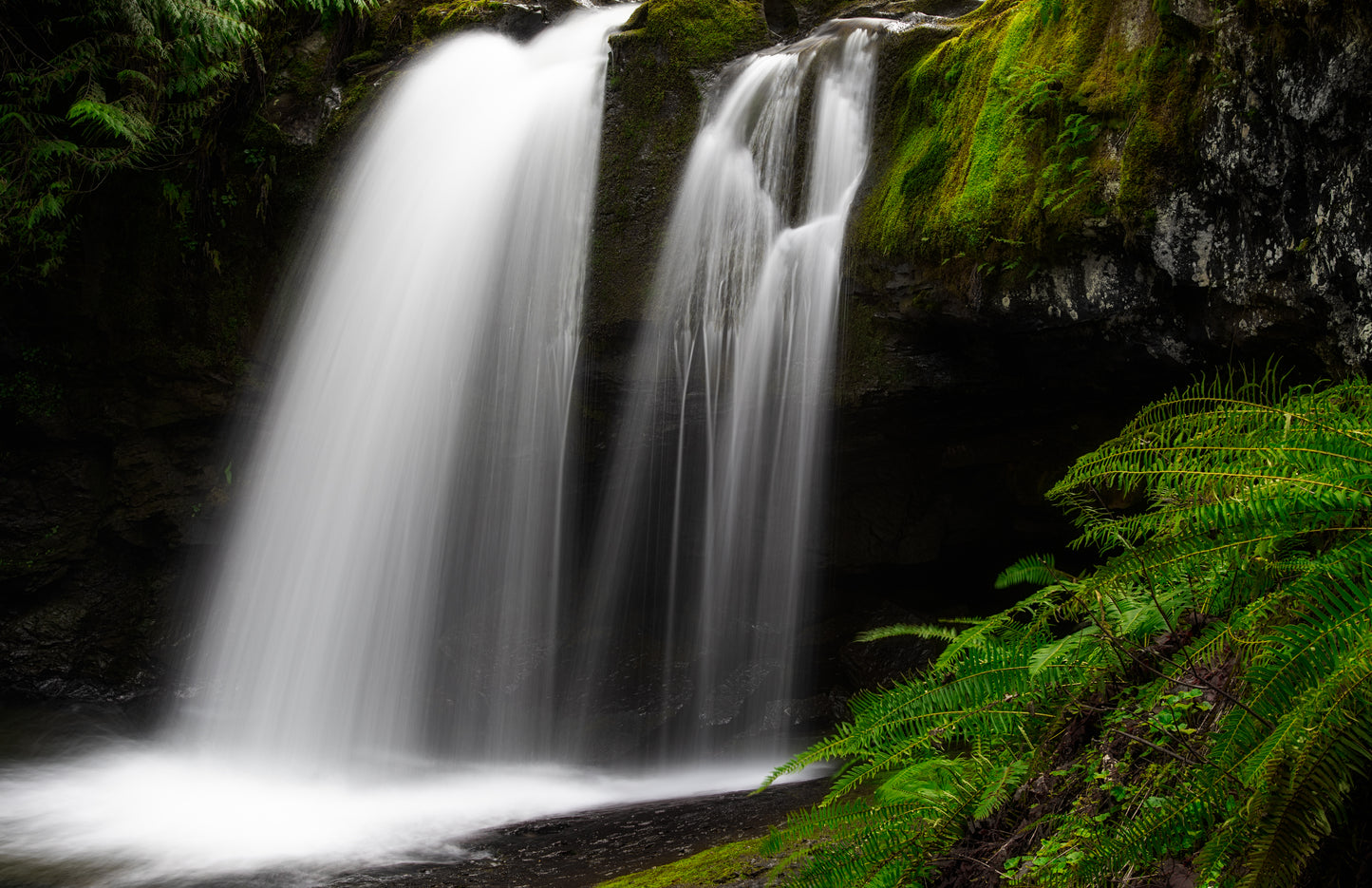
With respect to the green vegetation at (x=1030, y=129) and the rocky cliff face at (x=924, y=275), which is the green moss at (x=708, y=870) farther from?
the green vegetation at (x=1030, y=129)

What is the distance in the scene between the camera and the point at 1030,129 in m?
5.79

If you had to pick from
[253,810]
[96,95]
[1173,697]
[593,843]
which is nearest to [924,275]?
[593,843]

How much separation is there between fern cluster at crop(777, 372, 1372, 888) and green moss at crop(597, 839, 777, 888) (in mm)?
1156

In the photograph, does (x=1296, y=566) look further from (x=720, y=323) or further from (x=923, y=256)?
(x=720, y=323)

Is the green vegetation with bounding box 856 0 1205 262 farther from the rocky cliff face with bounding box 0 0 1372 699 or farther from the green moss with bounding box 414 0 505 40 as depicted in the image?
the green moss with bounding box 414 0 505 40

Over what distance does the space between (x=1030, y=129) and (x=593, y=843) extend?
5.52 meters

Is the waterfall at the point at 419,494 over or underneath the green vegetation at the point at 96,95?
underneath

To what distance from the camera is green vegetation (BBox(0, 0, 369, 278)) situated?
29.4 ft

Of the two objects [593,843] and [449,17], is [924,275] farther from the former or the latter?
[449,17]

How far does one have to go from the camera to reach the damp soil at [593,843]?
15.6 ft

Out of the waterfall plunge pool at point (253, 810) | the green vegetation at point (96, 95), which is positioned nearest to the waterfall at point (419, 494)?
the waterfall plunge pool at point (253, 810)

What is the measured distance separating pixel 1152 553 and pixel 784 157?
268 inches

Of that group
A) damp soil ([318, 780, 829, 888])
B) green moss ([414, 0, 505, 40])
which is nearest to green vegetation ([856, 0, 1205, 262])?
damp soil ([318, 780, 829, 888])

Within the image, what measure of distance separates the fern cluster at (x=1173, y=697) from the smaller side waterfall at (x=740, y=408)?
4.78m
